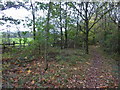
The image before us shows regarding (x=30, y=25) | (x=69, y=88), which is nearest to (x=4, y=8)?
(x=30, y=25)

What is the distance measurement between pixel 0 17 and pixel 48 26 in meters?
2.53

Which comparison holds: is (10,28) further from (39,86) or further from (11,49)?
(39,86)

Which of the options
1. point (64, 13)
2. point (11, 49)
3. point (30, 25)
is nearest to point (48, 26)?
point (30, 25)

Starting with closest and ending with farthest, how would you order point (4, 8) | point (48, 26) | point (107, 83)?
point (107, 83) < point (48, 26) < point (4, 8)

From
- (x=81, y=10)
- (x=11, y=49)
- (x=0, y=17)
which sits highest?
(x=81, y=10)

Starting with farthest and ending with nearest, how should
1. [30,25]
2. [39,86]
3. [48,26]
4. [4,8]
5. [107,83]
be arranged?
[30,25] < [4,8] < [48,26] < [107,83] < [39,86]

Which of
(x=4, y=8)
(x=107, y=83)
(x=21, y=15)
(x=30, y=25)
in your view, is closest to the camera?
(x=107, y=83)

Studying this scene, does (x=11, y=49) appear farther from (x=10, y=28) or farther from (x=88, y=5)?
(x=88, y=5)

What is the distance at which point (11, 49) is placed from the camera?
19.5 feet

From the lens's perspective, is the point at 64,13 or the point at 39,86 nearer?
the point at 39,86

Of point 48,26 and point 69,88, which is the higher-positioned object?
point 48,26

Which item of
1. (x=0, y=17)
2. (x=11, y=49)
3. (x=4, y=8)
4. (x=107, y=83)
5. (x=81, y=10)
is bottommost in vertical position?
(x=107, y=83)

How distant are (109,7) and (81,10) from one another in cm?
195

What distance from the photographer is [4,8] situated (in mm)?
4840
